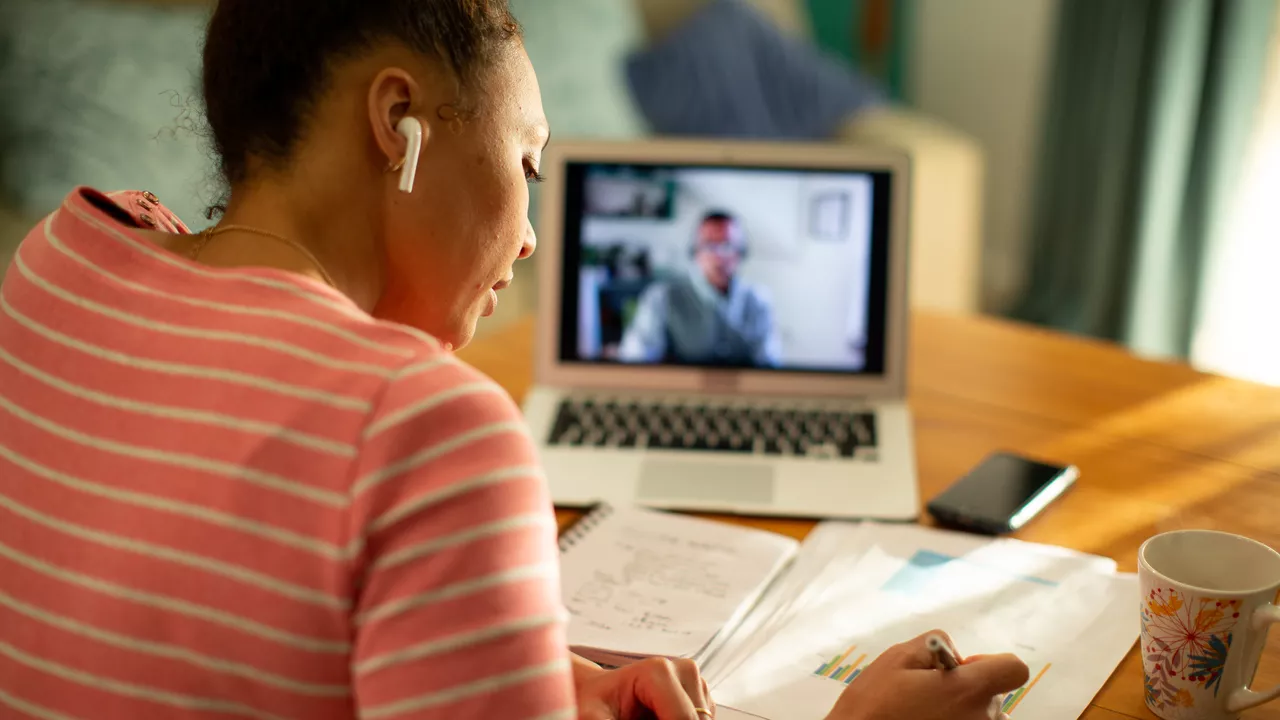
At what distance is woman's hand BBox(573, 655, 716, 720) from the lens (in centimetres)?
71

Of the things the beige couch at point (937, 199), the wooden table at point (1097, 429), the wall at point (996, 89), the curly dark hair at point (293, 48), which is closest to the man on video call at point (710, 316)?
the wooden table at point (1097, 429)

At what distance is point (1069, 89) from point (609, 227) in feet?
5.98

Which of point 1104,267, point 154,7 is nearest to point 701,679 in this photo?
point 154,7

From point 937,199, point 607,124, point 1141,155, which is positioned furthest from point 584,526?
point 1141,155

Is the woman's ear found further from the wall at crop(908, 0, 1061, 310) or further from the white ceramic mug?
the wall at crop(908, 0, 1061, 310)

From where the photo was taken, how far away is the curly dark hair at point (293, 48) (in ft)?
1.98

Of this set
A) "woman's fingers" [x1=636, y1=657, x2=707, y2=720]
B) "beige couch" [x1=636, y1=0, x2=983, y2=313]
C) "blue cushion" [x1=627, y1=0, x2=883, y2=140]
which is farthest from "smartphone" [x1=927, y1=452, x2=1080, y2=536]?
"blue cushion" [x1=627, y1=0, x2=883, y2=140]

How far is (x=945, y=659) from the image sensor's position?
705mm

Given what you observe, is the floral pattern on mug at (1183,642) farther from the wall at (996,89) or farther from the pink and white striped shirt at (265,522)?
the wall at (996,89)

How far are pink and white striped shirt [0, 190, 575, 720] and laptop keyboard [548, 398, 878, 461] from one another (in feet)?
1.89

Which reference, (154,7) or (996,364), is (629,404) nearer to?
(996,364)

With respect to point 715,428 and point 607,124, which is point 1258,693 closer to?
point 715,428

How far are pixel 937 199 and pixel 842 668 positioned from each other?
181 centimetres

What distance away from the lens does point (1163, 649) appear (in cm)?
74
